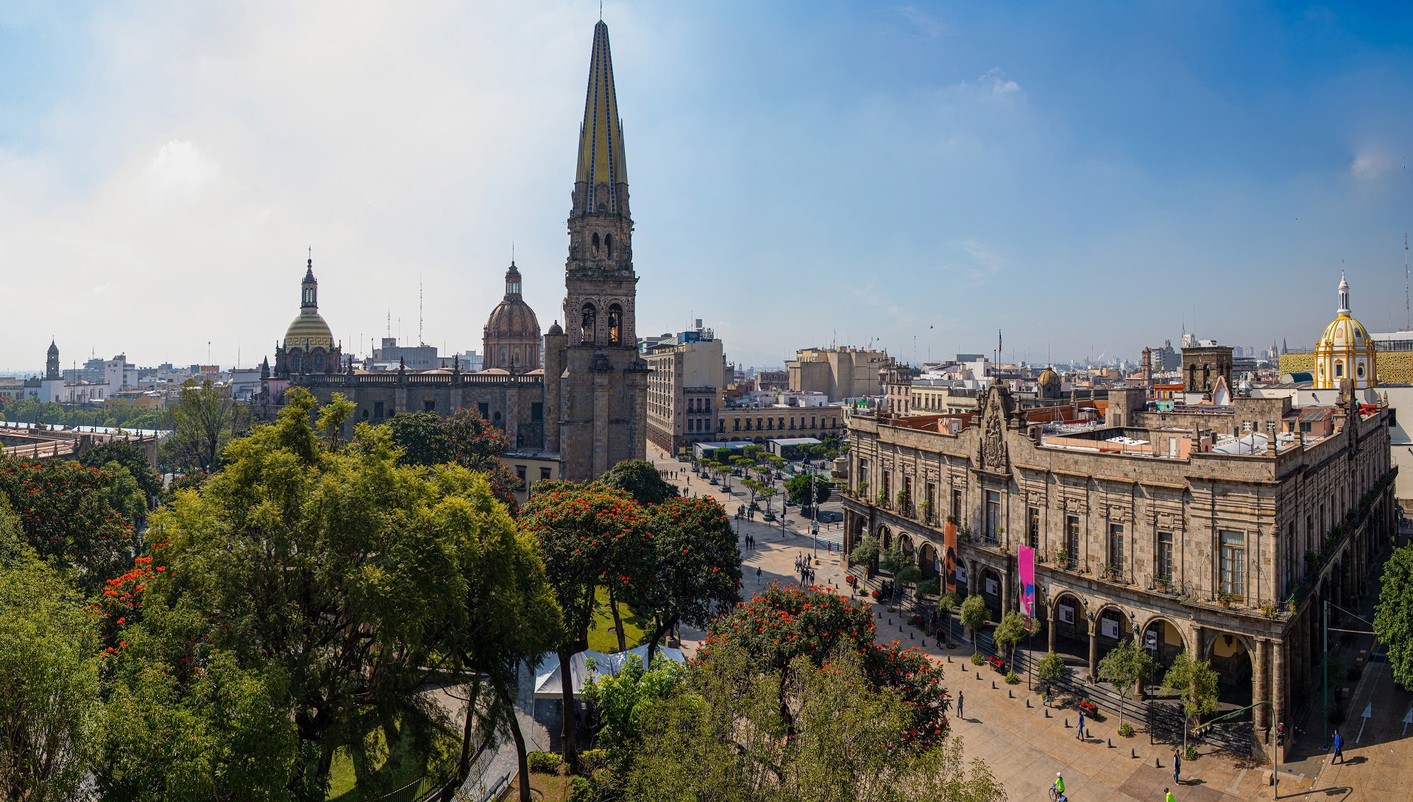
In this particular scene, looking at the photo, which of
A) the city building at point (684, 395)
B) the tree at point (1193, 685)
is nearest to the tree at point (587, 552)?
the tree at point (1193, 685)

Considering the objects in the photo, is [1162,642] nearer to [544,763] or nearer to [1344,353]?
[544,763]

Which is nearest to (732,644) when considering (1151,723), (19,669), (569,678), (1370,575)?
(569,678)

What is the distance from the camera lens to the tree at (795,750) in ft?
48.7

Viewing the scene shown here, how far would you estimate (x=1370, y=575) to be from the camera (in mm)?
49625

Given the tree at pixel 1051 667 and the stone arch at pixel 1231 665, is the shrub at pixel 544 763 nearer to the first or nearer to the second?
the tree at pixel 1051 667

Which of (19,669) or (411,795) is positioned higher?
(19,669)

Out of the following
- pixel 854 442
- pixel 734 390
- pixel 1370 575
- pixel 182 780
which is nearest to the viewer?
pixel 182 780

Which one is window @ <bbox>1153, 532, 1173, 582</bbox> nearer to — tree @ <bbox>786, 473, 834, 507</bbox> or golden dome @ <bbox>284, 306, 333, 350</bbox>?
tree @ <bbox>786, 473, 834, 507</bbox>

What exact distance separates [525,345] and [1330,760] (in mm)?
84202

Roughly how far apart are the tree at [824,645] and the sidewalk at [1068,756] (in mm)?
6604

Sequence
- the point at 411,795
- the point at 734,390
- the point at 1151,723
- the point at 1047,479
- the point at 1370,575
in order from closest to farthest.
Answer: the point at 411,795 → the point at 1151,723 → the point at 1047,479 → the point at 1370,575 → the point at 734,390

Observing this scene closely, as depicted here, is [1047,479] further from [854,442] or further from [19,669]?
[19,669]

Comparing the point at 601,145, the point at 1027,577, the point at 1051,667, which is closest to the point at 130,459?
the point at 601,145

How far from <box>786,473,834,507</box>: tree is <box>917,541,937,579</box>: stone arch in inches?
906
